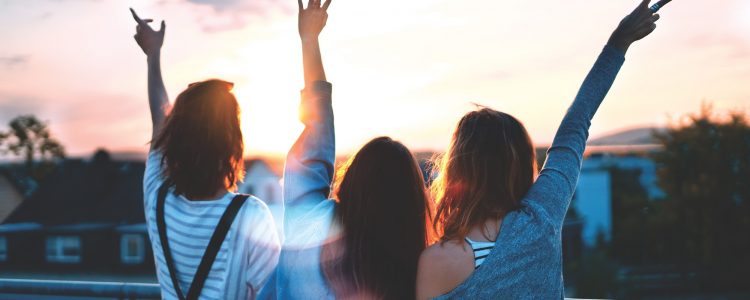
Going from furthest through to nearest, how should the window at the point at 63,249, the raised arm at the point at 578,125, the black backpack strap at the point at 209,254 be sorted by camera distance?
1. the window at the point at 63,249
2. the black backpack strap at the point at 209,254
3. the raised arm at the point at 578,125

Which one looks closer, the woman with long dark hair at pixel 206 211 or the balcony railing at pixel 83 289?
the woman with long dark hair at pixel 206 211

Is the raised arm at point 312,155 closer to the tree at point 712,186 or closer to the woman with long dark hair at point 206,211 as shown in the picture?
the woman with long dark hair at point 206,211

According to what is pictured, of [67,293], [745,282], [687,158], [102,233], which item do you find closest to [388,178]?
[67,293]

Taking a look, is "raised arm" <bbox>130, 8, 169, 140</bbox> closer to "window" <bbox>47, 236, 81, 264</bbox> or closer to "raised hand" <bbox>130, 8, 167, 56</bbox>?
"raised hand" <bbox>130, 8, 167, 56</bbox>

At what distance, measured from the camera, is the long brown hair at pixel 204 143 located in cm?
203

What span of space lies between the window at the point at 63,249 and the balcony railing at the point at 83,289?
33.3 m

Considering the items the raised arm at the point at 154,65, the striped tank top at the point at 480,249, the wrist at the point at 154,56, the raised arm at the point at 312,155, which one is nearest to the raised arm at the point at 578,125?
the striped tank top at the point at 480,249

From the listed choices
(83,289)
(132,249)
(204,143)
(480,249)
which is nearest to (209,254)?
(204,143)

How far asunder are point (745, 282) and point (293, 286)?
141 ft

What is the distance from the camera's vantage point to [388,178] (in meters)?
1.78

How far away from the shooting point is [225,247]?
6.43ft

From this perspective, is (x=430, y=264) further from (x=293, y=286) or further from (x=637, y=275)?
(x=637, y=275)

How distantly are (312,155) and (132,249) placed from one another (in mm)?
33939

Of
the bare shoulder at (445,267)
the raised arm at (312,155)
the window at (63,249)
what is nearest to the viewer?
the bare shoulder at (445,267)
